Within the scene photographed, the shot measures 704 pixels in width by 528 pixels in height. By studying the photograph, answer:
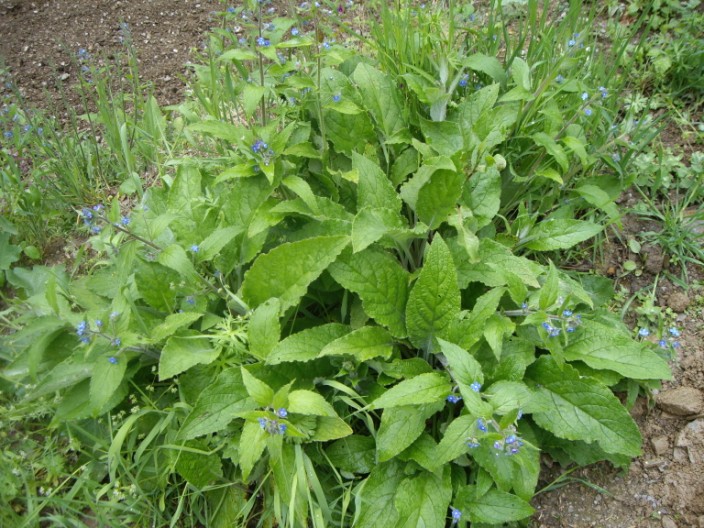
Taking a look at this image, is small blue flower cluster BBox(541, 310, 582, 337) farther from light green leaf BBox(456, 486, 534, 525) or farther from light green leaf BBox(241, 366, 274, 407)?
light green leaf BBox(241, 366, 274, 407)

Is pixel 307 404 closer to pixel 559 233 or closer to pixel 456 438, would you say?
pixel 456 438

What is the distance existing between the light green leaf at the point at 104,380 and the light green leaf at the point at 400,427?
96cm

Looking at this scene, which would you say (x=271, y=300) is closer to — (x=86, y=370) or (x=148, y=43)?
(x=86, y=370)

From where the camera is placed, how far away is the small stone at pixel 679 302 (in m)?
2.51

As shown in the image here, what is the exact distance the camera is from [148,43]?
13.2 ft

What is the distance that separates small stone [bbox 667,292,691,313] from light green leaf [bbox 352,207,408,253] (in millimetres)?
1332

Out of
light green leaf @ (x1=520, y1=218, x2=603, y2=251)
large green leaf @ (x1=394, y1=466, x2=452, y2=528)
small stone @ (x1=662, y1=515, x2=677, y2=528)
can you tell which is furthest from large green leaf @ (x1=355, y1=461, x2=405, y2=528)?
light green leaf @ (x1=520, y1=218, x2=603, y2=251)

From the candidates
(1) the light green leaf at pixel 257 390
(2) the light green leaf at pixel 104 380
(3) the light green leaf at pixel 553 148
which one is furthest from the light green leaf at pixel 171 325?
(3) the light green leaf at pixel 553 148

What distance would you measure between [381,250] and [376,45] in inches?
49.4

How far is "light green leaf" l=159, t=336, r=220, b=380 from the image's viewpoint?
6.74ft

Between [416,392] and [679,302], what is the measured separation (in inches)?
56.1

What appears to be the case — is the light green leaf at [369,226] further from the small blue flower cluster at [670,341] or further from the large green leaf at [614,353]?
the small blue flower cluster at [670,341]

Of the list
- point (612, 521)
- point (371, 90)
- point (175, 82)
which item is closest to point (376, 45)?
point (371, 90)

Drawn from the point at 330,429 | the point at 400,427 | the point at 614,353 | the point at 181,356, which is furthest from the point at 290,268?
the point at 614,353
